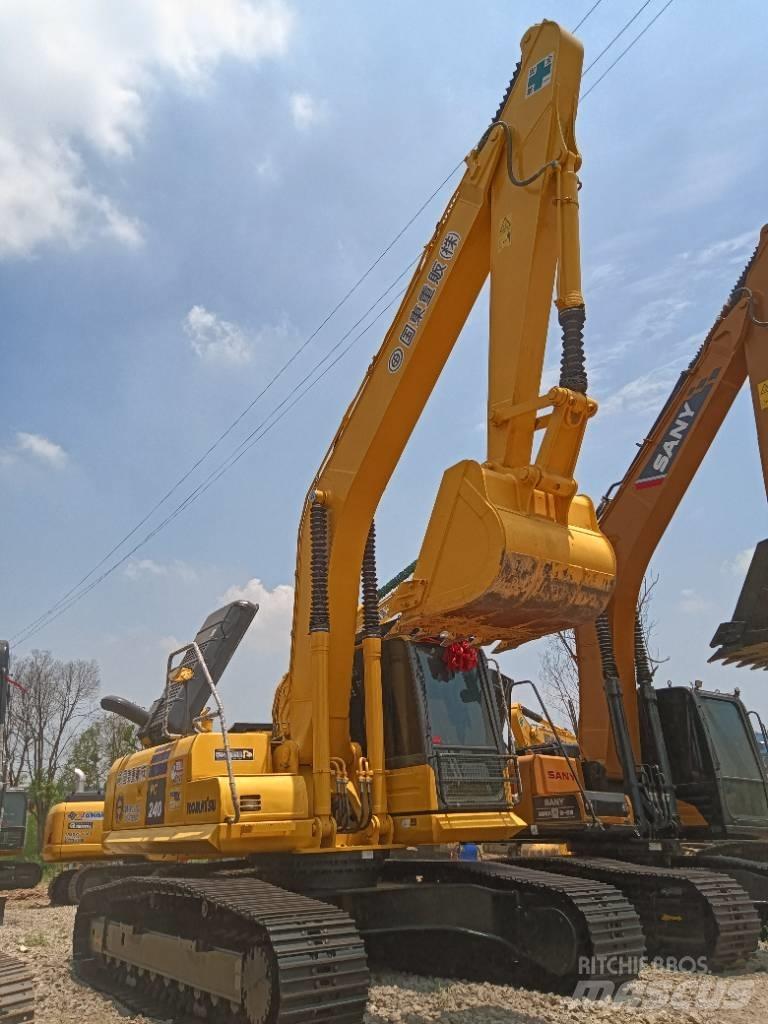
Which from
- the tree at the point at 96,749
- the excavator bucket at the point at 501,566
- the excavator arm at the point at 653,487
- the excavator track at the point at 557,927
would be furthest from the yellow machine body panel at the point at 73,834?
the tree at the point at 96,749

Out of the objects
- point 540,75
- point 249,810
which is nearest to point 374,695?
point 249,810

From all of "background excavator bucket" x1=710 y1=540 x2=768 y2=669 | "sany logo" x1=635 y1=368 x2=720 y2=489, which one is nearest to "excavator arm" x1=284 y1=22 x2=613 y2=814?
"background excavator bucket" x1=710 y1=540 x2=768 y2=669

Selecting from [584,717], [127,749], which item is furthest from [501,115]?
[127,749]

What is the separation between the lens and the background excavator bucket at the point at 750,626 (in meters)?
8.16

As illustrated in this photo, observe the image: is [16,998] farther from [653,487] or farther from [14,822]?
[14,822]

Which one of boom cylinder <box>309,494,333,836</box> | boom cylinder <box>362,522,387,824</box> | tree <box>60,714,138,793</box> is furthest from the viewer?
tree <box>60,714,138,793</box>

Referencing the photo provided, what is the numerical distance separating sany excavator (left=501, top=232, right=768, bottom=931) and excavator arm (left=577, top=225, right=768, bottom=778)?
0.05 feet

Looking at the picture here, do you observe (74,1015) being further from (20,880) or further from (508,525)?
(20,880)

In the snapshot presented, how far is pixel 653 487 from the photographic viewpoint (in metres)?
10.8

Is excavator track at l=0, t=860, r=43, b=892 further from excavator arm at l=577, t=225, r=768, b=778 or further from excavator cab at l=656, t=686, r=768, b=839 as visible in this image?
excavator cab at l=656, t=686, r=768, b=839

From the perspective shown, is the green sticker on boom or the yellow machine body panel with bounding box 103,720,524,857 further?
the green sticker on boom

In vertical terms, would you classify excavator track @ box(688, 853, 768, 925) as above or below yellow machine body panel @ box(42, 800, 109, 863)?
below

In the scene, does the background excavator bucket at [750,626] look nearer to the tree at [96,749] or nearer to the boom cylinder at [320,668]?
the boom cylinder at [320,668]

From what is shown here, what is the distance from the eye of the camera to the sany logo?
35.2 feet
